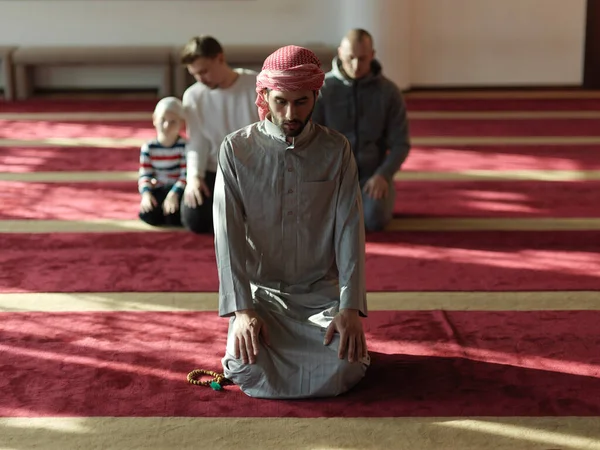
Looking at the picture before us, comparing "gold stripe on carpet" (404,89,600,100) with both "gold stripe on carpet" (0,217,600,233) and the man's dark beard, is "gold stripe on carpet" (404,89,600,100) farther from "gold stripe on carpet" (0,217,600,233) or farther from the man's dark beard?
the man's dark beard

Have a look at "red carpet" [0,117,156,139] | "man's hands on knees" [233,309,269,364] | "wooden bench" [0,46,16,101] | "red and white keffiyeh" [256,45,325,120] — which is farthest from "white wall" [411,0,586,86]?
"man's hands on knees" [233,309,269,364]

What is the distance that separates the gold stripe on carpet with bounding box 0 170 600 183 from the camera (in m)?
5.84

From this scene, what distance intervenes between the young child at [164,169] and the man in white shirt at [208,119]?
2.9 inches

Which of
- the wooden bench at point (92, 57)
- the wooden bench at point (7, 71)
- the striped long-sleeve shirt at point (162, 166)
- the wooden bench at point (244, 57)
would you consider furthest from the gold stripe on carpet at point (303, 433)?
the wooden bench at point (7, 71)

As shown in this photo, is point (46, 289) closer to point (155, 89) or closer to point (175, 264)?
point (175, 264)

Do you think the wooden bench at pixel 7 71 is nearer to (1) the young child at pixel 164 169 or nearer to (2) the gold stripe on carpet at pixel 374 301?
(1) the young child at pixel 164 169

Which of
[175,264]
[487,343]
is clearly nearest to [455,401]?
[487,343]

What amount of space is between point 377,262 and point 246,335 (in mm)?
1474

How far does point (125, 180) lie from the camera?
5.84 meters

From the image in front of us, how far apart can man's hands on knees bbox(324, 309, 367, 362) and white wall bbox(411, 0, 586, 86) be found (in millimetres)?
6340

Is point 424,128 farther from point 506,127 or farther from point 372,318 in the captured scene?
point 372,318

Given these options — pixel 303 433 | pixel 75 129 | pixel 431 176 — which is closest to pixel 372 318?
pixel 303 433

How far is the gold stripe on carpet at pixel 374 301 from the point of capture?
376 cm

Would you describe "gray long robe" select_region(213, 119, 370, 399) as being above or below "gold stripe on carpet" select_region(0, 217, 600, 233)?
above
